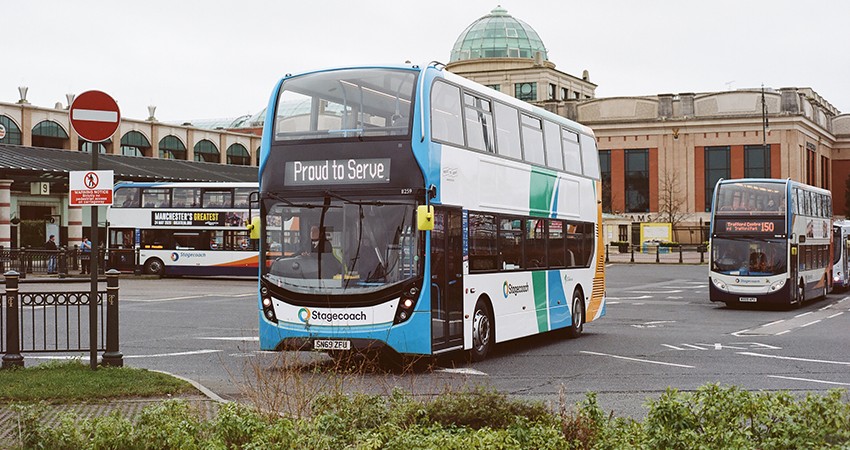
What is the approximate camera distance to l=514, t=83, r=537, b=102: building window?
105 metres

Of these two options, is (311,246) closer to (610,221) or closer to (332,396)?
(332,396)

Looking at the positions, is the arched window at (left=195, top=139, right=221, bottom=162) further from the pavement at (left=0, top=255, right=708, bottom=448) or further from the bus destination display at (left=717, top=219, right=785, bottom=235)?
the pavement at (left=0, top=255, right=708, bottom=448)

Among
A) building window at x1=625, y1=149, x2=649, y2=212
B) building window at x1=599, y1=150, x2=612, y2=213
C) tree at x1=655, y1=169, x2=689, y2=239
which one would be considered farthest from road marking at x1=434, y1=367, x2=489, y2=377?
building window at x1=625, y1=149, x2=649, y2=212

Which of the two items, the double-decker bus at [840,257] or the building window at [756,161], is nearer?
the double-decker bus at [840,257]

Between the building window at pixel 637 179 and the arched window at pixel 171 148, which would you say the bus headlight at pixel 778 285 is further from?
the building window at pixel 637 179

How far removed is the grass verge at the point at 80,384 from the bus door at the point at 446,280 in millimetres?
3578

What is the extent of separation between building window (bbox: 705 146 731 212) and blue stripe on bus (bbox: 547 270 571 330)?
81.3m

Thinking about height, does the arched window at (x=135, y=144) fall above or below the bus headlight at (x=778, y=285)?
above

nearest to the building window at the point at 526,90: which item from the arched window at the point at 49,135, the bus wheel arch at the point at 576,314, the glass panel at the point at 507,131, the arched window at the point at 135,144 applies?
the arched window at the point at 135,144

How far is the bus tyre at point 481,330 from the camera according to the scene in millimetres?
15586

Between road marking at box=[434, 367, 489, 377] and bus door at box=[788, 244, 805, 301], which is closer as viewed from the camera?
road marking at box=[434, 367, 489, 377]

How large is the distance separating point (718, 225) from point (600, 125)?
72.2 metres

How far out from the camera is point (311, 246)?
14234 mm

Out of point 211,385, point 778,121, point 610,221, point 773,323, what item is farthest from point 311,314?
point 778,121
